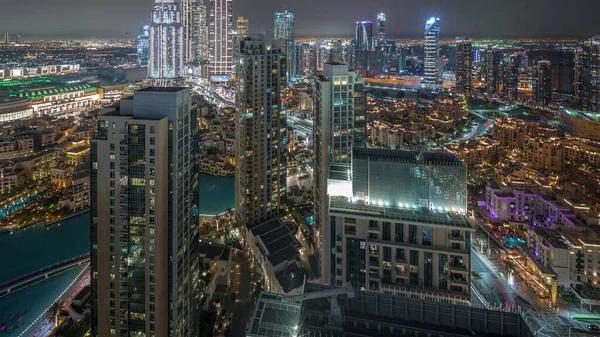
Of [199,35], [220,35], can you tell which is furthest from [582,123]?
[199,35]

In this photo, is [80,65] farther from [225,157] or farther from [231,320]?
[231,320]

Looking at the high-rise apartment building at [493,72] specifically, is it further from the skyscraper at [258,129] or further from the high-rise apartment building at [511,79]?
the skyscraper at [258,129]

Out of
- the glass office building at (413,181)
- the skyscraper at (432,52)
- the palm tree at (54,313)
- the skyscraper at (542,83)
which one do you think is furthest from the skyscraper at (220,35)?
the glass office building at (413,181)

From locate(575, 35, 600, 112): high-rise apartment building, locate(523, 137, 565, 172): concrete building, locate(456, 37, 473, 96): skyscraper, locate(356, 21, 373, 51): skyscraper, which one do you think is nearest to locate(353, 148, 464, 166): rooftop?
locate(523, 137, 565, 172): concrete building

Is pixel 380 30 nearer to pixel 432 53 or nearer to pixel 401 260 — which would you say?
pixel 432 53

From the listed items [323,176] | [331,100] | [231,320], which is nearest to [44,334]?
[231,320]
